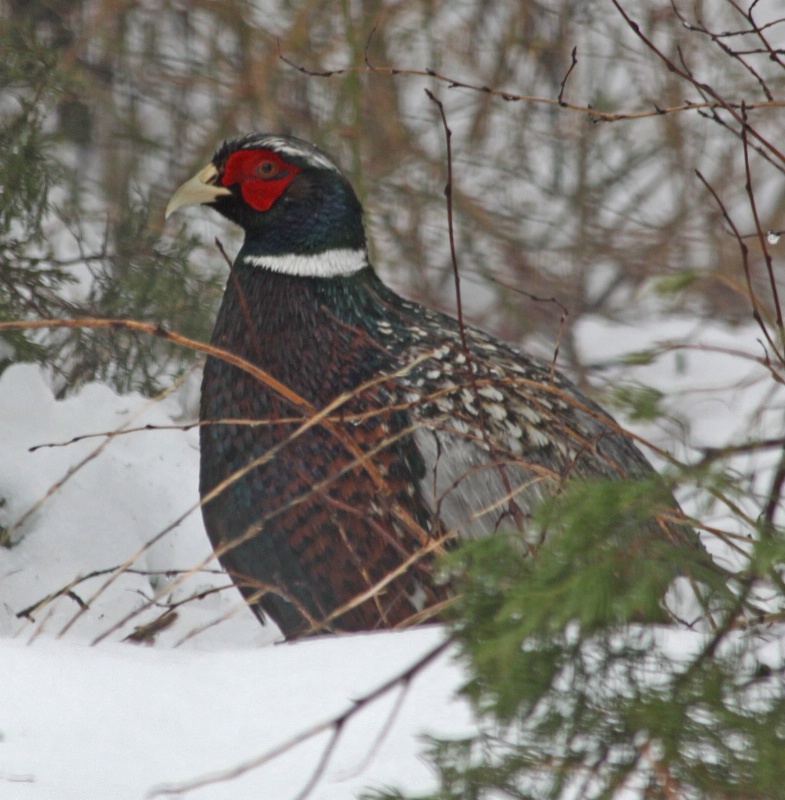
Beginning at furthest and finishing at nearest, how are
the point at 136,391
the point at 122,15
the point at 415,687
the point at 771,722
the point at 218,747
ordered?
the point at 122,15 → the point at 136,391 → the point at 415,687 → the point at 218,747 → the point at 771,722

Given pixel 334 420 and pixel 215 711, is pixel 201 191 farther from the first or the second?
pixel 215 711

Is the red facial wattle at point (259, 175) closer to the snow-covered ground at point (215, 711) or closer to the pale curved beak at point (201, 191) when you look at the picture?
the pale curved beak at point (201, 191)

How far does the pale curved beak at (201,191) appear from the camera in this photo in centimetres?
346

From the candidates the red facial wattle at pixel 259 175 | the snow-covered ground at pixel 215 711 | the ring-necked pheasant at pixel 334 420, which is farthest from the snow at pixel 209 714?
the red facial wattle at pixel 259 175

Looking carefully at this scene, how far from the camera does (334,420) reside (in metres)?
2.81

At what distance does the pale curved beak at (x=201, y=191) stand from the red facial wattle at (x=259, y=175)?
33 mm

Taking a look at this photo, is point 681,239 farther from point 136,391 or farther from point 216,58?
point 136,391

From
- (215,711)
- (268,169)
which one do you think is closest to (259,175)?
(268,169)

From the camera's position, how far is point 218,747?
79.4 inches

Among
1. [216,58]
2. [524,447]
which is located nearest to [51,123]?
[216,58]

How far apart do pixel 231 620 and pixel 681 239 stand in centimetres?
358

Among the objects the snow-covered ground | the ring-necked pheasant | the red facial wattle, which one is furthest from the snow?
the red facial wattle

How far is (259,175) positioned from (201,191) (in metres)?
0.16

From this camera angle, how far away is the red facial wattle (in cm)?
342
